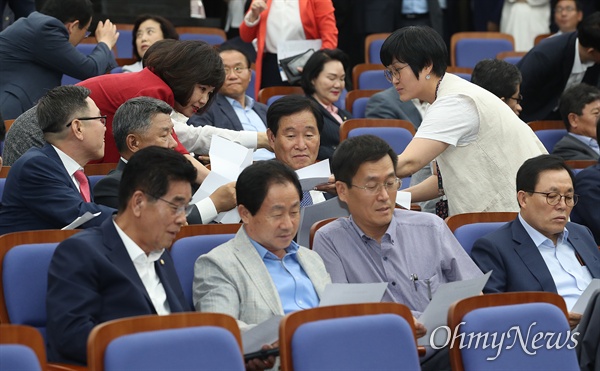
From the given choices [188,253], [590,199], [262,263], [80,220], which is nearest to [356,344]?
[262,263]

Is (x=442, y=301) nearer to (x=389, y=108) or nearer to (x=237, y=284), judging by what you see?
(x=237, y=284)

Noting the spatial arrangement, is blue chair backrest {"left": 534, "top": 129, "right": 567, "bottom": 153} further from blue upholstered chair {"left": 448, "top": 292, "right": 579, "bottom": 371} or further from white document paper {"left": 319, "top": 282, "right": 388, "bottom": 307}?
white document paper {"left": 319, "top": 282, "right": 388, "bottom": 307}

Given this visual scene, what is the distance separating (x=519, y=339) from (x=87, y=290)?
122 centimetres

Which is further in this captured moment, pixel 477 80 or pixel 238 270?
pixel 477 80

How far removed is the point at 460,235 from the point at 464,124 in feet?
1.58

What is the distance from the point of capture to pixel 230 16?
8.80m

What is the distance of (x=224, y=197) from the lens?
3.91m

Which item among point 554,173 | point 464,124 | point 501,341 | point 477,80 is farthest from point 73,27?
point 501,341

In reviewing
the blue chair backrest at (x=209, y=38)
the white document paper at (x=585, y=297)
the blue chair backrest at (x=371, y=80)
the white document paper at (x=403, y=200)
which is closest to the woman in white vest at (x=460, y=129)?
the white document paper at (x=403, y=200)

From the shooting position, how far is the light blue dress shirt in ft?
11.1

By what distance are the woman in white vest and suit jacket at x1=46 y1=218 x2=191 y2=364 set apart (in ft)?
4.91

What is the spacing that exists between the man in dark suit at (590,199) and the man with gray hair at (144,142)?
5.42ft

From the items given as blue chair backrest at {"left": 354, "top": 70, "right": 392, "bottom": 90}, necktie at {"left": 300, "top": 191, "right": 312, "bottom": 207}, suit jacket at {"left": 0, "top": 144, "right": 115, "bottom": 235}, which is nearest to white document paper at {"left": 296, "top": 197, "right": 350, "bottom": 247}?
necktie at {"left": 300, "top": 191, "right": 312, "bottom": 207}

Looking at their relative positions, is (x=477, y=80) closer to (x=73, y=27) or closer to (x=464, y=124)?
(x=464, y=124)
